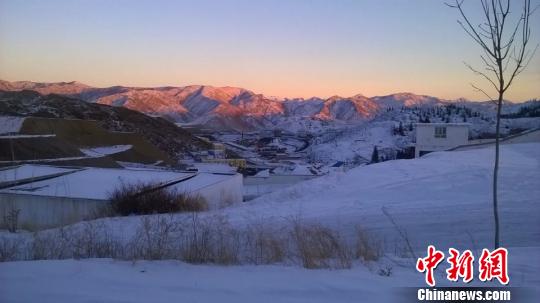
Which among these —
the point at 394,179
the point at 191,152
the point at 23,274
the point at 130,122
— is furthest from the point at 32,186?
the point at 130,122

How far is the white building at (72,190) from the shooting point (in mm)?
18078

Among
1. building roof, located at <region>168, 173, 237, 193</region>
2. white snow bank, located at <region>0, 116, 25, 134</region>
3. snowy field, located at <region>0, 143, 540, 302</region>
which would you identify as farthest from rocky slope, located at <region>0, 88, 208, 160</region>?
snowy field, located at <region>0, 143, 540, 302</region>

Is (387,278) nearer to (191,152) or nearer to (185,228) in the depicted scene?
(185,228)

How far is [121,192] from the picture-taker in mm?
17125

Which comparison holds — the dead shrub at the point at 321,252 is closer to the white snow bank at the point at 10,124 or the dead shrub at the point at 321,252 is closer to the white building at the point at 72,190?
the white building at the point at 72,190

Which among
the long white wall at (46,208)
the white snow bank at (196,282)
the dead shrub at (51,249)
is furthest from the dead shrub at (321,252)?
the long white wall at (46,208)

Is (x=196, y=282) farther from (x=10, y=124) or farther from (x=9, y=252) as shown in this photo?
(x=10, y=124)

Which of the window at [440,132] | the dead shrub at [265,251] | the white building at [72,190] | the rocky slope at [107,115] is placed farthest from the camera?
the rocky slope at [107,115]

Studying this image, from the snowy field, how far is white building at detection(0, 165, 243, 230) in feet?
18.5

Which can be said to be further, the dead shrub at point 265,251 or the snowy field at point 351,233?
the dead shrub at point 265,251

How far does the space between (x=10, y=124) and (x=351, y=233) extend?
2137 inches

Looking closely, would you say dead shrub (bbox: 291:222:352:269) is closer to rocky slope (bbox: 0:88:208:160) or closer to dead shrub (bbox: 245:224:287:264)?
dead shrub (bbox: 245:224:287:264)

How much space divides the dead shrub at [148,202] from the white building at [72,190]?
0.86 meters

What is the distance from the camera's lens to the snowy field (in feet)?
14.0
